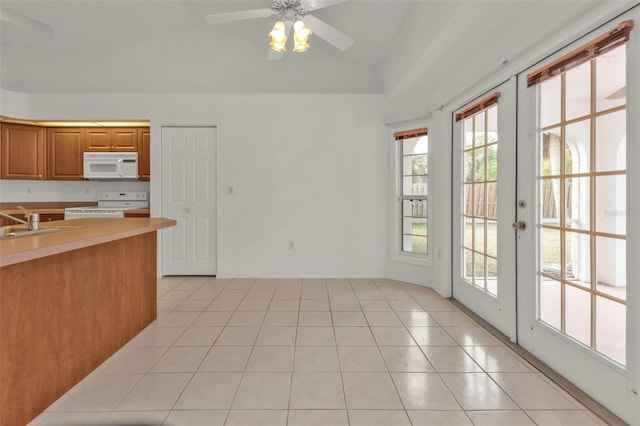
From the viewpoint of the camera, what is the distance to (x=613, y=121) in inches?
66.8

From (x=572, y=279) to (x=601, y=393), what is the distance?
2.10ft

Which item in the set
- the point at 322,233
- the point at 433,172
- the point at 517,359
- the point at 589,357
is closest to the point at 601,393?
the point at 589,357

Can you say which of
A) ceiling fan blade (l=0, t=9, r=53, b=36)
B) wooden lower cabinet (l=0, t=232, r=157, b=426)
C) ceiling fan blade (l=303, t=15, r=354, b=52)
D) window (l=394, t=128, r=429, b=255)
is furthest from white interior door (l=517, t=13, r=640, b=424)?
ceiling fan blade (l=0, t=9, r=53, b=36)

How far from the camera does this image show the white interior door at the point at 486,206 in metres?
2.55

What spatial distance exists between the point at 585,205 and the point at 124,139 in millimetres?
5608

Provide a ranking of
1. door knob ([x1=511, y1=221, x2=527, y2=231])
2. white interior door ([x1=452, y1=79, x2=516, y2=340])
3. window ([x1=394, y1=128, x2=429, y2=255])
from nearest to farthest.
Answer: door knob ([x1=511, y1=221, x2=527, y2=231]), white interior door ([x1=452, y1=79, x2=516, y2=340]), window ([x1=394, y1=128, x2=429, y2=255])

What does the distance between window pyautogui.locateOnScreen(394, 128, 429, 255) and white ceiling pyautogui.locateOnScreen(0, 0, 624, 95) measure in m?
0.72

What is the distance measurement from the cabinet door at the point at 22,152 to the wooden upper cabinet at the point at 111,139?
0.69 metres

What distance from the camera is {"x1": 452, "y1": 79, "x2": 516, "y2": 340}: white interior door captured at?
8.38ft

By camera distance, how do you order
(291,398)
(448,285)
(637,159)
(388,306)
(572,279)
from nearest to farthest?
1. (637,159)
2. (291,398)
3. (572,279)
4. (388,306)
5. (448,285)

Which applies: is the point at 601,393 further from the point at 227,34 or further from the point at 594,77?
the point at 227,34

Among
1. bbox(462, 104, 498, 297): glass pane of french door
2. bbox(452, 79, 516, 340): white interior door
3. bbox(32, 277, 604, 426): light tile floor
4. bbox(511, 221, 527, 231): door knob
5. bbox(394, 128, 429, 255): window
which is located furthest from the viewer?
bbox(394, 128, 429, 255): window

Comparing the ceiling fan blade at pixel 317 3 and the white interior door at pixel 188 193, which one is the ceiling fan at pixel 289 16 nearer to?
the ceiling fan blade at pixel 317 3

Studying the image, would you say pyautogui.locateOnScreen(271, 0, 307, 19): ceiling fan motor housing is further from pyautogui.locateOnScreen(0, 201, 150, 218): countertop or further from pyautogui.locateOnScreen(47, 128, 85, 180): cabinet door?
pyautogui.locateOnScreen(47, 128, 85, 180): cabinet door
